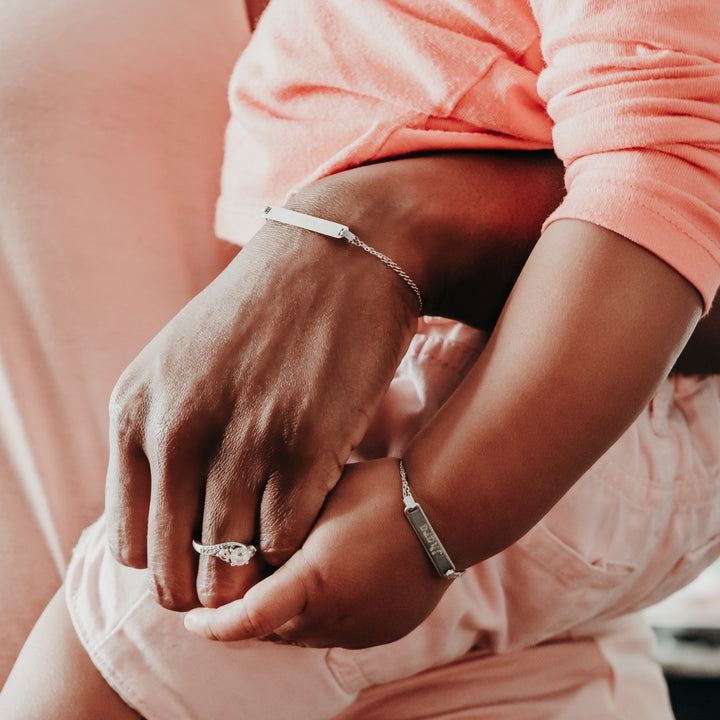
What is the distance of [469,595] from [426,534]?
156 mm

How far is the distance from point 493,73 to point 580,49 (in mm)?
80

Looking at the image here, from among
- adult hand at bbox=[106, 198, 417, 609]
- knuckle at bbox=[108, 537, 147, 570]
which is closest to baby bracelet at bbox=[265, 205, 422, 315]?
adult hand at bbox=[106, 198, 417, 609]

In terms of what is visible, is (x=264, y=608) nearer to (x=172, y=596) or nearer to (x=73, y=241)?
(x=172, y=596)

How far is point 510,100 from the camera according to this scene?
53 centimetres

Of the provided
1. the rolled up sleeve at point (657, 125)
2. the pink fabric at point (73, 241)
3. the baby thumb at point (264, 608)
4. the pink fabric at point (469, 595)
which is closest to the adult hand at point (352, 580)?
the baby thumb at point (264, 608)

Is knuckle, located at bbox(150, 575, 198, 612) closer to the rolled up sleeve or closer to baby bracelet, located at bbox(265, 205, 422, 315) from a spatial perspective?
baby bracelet, located at bbox(265, 205, 422, 315)

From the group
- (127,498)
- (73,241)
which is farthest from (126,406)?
(73,241)

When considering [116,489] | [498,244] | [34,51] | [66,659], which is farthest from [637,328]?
[34,51]

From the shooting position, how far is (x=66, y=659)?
22.4 inches

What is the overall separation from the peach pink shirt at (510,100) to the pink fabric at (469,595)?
0.54ft

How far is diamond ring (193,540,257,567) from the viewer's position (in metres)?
0.47

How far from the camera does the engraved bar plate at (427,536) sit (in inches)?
17.6

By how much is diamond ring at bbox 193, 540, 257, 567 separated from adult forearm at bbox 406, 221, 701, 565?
12 cm

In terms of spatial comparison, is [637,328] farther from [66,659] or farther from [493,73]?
[66,659]
